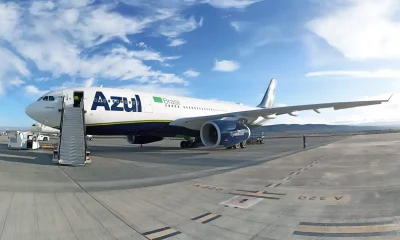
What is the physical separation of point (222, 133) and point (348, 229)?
13547 mm

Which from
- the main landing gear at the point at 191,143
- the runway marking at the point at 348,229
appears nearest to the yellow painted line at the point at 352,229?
the runway marking at the point at 348,229

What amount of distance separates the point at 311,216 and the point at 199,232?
6.70 ft

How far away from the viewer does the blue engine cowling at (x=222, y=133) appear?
691 inches

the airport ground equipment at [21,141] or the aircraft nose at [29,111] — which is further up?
the aircraft nose at [29,111]

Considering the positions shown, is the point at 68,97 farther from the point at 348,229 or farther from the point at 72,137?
the point at 348,229

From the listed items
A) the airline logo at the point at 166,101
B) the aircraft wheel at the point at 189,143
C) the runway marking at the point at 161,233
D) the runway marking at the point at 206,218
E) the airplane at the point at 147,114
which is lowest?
the runway marking at the point at 206,218

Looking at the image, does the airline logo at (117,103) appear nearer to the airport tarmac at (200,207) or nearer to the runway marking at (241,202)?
the airport tarmac at (200,207)

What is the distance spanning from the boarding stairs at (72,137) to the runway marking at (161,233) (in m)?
8.67

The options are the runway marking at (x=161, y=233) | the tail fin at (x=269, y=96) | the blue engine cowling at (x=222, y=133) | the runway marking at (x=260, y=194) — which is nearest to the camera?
the runway marking at (x=161, y=233)

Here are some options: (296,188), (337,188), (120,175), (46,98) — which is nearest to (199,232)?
(296,188)

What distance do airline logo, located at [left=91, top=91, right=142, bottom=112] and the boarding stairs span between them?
0.95 metres

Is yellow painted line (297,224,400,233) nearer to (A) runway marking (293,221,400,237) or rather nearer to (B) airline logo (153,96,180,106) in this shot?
(A) runway marking (293,221,400,237)

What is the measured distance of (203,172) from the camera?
9.70 m

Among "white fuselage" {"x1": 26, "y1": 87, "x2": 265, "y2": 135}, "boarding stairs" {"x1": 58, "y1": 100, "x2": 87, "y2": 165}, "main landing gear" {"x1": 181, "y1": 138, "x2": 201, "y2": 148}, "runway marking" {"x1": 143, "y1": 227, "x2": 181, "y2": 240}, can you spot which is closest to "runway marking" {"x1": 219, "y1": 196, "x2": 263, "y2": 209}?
"runway marking" {"x1": 143, "y1": 227, "x2": 181, "y2": 240}
